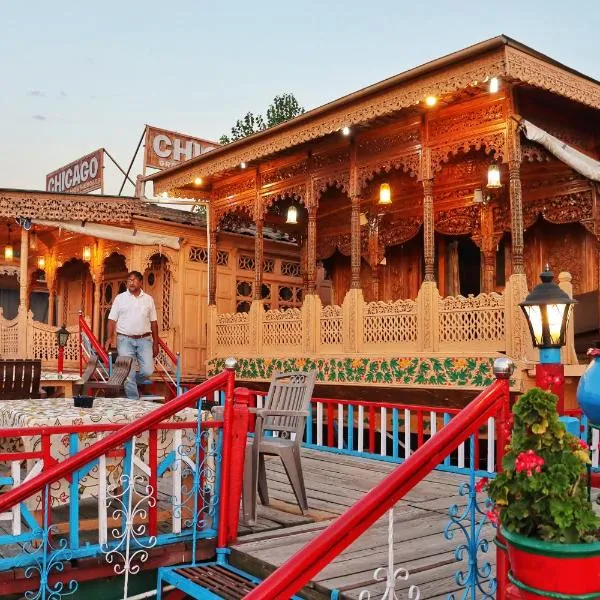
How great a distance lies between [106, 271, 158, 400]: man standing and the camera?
9.27 m

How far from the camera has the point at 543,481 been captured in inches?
90.0

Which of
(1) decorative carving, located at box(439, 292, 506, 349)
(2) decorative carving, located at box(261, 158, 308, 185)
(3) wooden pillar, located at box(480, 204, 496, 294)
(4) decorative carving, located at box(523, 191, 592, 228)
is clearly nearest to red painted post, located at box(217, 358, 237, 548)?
(1) decorative carving, located at box(439, 292, 506, 349)

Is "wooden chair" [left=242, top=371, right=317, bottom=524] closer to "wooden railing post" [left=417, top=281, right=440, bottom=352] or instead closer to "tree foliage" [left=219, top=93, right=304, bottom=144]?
"wooden railing post" [left=417, top=281, right=440, bottom=352]

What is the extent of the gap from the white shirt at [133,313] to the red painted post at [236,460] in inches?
194

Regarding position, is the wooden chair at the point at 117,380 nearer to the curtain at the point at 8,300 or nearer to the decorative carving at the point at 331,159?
the decorative carving at the point at 331,159

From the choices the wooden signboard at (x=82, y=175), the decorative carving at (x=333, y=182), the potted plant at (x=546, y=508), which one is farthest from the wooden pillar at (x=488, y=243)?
the wooden signboard at (x=82, y=175)

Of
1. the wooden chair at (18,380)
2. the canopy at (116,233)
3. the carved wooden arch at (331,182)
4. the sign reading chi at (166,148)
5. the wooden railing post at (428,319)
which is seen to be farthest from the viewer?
the sign reading chi at (166,148)

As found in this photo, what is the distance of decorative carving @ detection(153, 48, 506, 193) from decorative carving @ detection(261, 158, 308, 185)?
16.2 inches

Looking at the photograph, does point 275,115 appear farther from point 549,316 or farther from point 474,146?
point 549,316

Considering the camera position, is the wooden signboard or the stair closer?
the stair

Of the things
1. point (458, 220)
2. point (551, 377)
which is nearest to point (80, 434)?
point (551, 377)

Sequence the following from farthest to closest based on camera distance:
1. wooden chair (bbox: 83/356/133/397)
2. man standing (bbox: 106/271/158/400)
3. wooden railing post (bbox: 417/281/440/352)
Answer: wooden railing post (bbox: 417/281/440/352) → man standing (bbox: 106/271/158/400) → wooden chair (bbox: 83/356/133/397)

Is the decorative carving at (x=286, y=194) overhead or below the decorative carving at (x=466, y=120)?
below

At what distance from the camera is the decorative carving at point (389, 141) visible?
1023 cm
